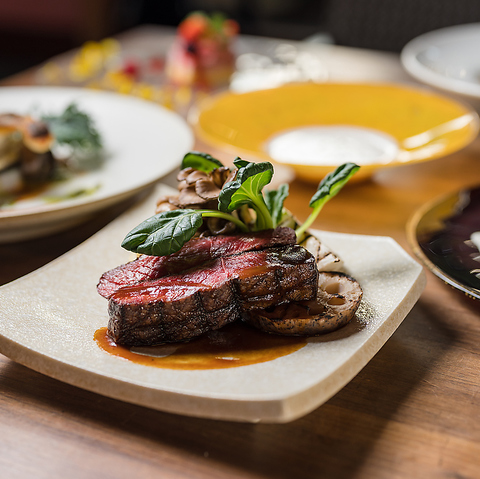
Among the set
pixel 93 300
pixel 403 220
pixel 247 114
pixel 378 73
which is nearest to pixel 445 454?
pixel 93 300

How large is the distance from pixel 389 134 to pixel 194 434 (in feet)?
4.36

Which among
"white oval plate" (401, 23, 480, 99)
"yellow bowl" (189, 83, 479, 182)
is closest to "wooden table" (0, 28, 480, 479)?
"yellow bowl" (189, 83, 479, 182)

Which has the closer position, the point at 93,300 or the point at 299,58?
the point at 93,300

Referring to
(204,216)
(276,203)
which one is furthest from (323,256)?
(204,216)

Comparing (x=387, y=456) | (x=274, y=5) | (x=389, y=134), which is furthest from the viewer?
(x=274, y=5)

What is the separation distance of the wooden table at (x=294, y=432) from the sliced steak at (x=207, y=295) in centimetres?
13

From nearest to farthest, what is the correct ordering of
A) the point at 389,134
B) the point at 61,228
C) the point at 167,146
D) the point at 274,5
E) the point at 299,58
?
the point at 61,228 < the point at 167,146 < the point at 389,134 < the point at 299,58 < the point at 274,5

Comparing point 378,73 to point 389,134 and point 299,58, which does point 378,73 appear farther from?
point 389,134

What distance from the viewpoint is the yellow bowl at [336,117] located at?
5.49ft

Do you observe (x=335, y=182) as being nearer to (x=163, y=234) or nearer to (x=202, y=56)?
(x=163, y=234)

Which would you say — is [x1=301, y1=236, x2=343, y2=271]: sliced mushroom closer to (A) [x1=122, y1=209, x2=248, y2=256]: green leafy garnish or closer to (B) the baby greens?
(B) the baby greens

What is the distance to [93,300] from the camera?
3.36 feet

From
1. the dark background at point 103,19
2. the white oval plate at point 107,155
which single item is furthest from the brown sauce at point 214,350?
the dark background at point 103,19

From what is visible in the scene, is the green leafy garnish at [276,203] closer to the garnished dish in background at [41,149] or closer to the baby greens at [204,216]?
the baby greens at [204,216]
